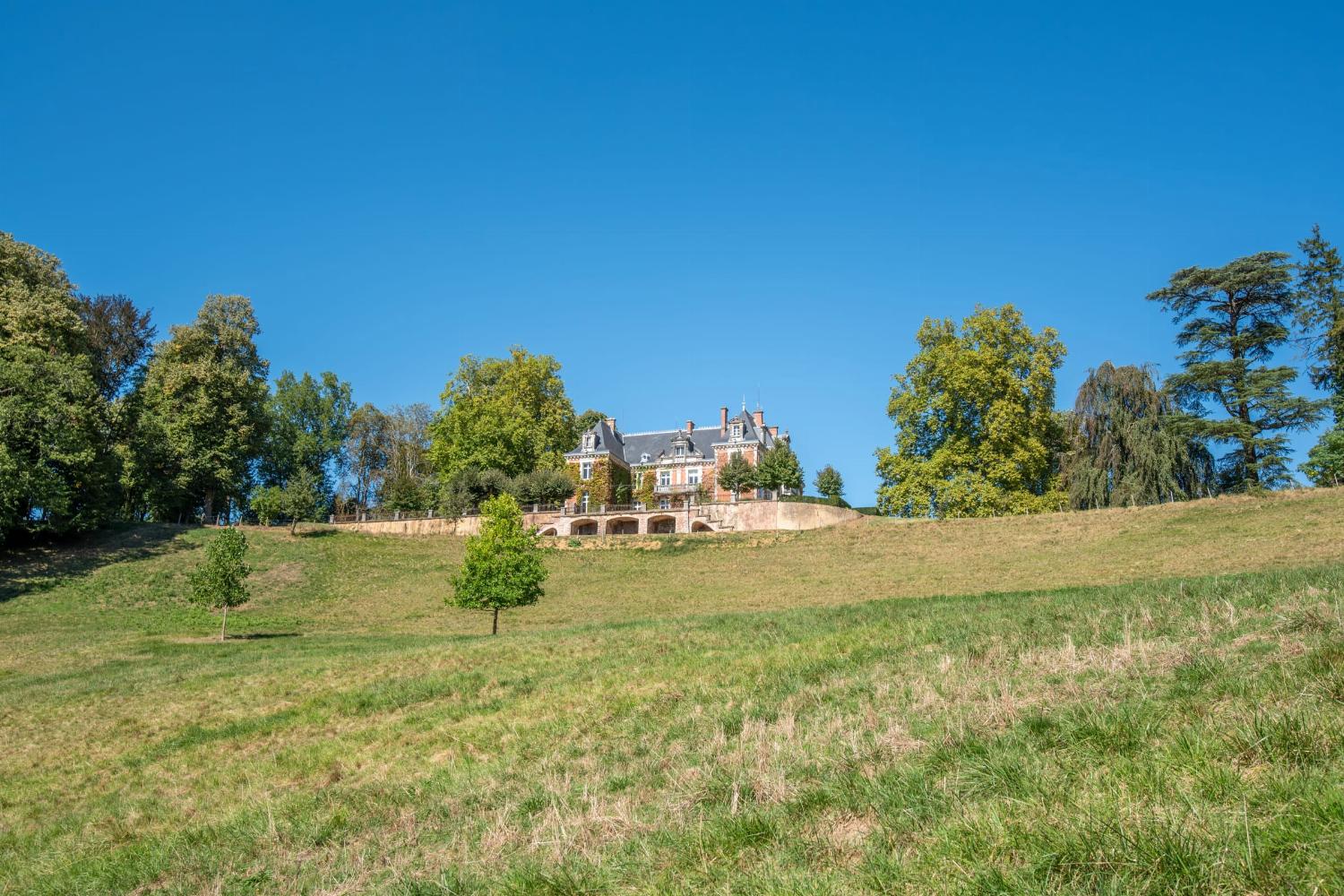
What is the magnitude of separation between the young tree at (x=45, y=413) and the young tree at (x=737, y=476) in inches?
1638

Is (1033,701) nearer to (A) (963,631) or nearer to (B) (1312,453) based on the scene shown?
(A) (963,631)

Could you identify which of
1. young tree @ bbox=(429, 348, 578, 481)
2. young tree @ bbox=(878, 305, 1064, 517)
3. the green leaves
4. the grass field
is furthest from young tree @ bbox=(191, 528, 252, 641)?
young tree @ bbox=(878, 305, 1064, 517)

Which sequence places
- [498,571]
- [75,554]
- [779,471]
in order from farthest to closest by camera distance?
1. [779,471]
2. [75,554]
3. [498,571]

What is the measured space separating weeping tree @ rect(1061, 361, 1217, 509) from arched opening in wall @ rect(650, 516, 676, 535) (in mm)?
27581

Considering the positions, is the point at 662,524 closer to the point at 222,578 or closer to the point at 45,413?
the point at 222,578

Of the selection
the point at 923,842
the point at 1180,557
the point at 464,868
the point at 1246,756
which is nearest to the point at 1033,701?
the point at 1246,756

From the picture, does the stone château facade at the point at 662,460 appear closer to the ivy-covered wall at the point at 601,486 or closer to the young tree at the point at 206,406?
the ivy-covered wall at the point at 601,486

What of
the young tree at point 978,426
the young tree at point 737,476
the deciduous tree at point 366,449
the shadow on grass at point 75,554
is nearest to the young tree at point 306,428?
the deciduous tree at point 366,449

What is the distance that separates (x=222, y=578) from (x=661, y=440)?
181ft

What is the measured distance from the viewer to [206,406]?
5459 centimetres

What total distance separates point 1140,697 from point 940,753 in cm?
178

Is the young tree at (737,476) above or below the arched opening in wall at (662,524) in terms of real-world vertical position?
above

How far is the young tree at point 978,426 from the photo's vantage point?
48875mm

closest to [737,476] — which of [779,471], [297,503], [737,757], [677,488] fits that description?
[779,471]
